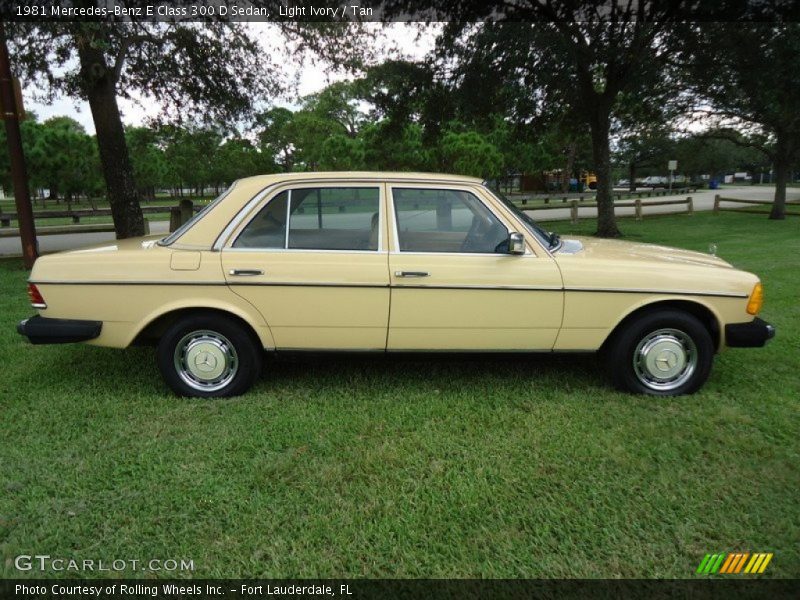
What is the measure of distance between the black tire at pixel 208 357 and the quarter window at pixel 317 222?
Answer: 60 centimetres

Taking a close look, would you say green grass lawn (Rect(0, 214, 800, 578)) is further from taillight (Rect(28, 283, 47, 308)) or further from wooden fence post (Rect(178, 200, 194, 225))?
wooden fence post (Rect(178, 200, 194, 225))

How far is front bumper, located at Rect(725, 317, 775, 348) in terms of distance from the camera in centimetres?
361

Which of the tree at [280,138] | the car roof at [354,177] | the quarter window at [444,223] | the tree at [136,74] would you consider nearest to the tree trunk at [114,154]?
the tree at [136,74]

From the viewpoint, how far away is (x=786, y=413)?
3.51 metres

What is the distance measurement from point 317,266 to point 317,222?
354 millimetres

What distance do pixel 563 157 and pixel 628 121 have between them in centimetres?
3394

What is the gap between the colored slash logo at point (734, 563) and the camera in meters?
2.19

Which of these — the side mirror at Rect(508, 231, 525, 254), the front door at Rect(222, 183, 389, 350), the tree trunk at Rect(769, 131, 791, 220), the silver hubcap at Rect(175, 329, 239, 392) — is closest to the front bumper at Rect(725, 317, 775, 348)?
the side mirror at Rect(508, 231, 525, 254)

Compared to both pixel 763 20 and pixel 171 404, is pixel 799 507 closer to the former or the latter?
pixel 171 404

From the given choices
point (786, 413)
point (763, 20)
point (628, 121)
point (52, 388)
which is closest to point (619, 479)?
point (786, 413)

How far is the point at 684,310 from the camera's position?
373 cm

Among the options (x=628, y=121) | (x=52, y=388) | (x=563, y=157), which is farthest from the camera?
(x=563, y=157)

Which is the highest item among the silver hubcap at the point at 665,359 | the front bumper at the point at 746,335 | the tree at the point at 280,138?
the tree at the point at 280,138

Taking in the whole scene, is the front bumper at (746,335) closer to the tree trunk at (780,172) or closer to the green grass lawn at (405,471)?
the green grass lawn at (405,471)
